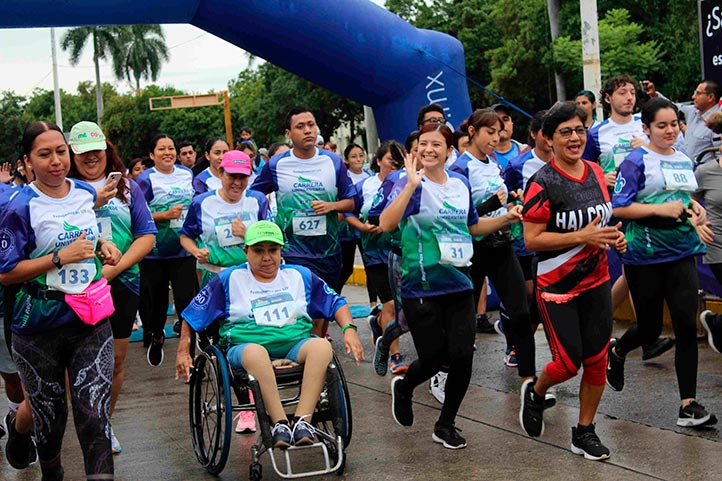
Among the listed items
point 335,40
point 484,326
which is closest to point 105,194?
point 484,326

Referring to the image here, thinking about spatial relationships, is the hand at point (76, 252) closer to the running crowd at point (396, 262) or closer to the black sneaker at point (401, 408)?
the running crowd at point (396, 262)

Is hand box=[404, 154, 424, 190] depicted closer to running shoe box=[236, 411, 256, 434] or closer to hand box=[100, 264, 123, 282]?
hand box=[100, 264, 123, 282]

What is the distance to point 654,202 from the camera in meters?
6.83

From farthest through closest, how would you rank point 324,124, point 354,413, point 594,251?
point 324,124 → point 354,413 → point 594,251

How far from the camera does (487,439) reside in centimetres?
646

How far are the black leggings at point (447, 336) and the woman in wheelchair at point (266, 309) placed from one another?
0.48 metres

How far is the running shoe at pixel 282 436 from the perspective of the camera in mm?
5527

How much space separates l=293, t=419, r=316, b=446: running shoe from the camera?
556 centimetres

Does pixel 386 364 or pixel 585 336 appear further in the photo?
pixel 386 364

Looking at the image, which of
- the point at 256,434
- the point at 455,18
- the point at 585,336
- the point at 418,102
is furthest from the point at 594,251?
the point at 455,18

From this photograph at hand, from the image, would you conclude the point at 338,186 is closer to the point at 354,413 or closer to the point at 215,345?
the point at 354,413

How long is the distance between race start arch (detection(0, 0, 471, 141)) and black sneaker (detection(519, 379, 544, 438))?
5.73m

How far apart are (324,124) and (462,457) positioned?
48735 millimetres

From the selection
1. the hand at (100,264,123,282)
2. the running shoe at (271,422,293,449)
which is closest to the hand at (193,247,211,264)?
the hand at (100,264,123,282)
